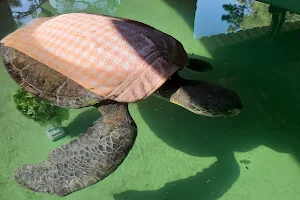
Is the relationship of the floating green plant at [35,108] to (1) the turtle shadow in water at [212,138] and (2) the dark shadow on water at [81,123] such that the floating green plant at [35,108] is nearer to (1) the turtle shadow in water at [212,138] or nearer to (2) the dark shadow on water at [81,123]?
(2) the dark shadow on water at [81,123]

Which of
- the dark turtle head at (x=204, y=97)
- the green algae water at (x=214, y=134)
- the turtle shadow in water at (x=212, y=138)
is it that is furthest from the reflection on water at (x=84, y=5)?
the dark turtle head at (x=204, y=97)

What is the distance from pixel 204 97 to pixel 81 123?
1.30m

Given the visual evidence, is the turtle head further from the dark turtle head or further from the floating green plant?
the floating green plant

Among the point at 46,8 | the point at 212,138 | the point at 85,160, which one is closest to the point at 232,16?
the point at 212,138

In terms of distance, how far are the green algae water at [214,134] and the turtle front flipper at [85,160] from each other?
1.09 ft

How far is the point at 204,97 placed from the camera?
2713 mm

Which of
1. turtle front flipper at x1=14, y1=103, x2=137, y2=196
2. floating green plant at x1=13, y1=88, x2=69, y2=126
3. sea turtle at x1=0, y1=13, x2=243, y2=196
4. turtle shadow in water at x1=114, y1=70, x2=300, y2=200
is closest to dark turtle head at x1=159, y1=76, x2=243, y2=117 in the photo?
sea turtle at x1=0, y1=13, x2=243, y2=196

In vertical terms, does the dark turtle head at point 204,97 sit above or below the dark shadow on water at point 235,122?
above

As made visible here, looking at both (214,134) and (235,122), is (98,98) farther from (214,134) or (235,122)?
(235,122)

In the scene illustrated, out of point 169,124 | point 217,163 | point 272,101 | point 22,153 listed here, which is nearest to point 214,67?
point 272,101

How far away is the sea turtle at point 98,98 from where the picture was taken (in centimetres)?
235

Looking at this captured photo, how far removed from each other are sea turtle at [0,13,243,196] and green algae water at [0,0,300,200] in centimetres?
37

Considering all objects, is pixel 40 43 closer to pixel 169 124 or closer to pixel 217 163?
pixel 169 124

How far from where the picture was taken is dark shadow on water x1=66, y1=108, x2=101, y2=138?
3.09 metres
